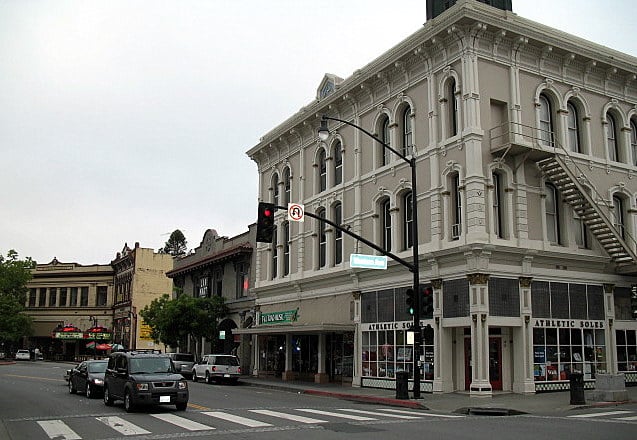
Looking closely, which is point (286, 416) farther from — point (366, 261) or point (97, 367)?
point (97, 367)

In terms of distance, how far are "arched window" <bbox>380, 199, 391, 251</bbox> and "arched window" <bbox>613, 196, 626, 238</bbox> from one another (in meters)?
9.84

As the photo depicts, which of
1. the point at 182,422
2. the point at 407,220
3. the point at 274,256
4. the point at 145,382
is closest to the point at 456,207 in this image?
the point at 407,220

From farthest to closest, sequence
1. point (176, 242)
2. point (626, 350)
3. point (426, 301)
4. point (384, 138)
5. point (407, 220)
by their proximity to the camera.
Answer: point (176, 242), point (384, 138), point (407, 220), point (626, 350), point (426, 301)

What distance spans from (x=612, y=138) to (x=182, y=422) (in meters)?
23.7

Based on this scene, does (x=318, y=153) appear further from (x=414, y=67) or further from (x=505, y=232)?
(x=505, y=232)

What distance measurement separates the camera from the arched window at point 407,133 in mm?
30188

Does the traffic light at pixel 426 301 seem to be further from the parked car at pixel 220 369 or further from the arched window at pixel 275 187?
the arched window at pixel 275 187

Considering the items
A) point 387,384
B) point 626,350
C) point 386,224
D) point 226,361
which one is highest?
point 386,224

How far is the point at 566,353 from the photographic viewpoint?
27.3m

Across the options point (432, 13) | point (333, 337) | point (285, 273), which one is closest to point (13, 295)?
point (285, 273)

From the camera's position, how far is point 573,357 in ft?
90.1

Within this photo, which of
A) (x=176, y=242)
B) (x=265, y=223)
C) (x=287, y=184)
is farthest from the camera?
(x=176, y=242)

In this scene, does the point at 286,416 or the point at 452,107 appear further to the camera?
the point at 452,107

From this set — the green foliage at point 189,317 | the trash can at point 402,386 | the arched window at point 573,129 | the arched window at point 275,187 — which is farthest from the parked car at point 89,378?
the arched window at point 573,129
